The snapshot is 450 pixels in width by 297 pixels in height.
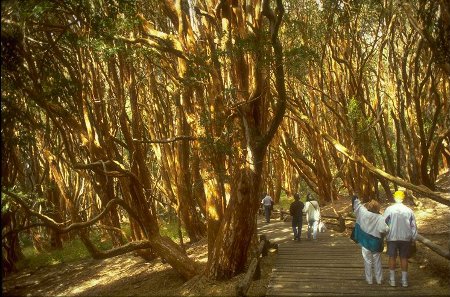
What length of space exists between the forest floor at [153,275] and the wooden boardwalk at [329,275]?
0.35 m

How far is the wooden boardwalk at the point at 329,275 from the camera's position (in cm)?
661

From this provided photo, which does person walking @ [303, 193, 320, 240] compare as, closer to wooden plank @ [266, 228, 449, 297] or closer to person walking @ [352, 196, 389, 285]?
wooden plank @ [266, 228, 449, 297]

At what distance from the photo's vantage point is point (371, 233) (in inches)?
259

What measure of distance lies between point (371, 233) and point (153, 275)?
292 inches

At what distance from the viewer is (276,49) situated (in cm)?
702

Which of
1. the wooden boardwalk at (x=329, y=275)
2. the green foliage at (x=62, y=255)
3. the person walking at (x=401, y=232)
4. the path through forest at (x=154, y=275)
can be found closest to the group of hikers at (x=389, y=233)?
the person walking at (x=401, y=232)

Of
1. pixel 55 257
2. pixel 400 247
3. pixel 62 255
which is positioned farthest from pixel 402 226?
pixel 62 255

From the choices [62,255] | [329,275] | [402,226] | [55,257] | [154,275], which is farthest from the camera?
[62,255]

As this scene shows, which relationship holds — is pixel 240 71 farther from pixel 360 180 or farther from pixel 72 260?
pixel 72 260

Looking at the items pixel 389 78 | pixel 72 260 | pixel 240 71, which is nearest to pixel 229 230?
pixel 240 71

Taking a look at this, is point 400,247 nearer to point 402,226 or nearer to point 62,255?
point 402,226

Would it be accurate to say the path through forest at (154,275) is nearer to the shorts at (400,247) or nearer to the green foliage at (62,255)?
the green foliage at (62,255)

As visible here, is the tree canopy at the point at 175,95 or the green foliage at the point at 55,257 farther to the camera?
the green foliage at the point at 55,257

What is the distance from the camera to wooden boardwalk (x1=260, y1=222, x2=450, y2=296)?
6.61 metres
